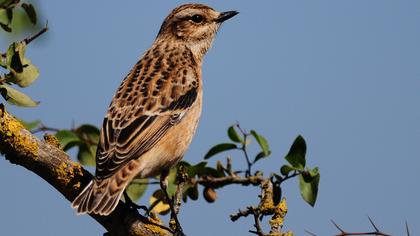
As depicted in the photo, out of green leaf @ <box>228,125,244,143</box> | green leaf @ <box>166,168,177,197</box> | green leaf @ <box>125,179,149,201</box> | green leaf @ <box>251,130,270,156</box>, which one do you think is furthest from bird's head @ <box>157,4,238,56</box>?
green leaf @ <box>251,130,270,156</box>

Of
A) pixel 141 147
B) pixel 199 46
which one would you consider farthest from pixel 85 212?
pixel 199 46

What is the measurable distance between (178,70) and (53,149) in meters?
2.91

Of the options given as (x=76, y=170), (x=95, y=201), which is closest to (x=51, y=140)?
(x=76, y=170)

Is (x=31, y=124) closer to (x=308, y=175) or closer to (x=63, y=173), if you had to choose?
(x=63, y=173)

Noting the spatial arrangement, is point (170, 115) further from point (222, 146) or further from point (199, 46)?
point (199, 46)

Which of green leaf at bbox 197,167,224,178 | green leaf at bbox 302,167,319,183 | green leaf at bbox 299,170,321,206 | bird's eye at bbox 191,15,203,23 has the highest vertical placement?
bird's eye at bbox 191,15,203,23

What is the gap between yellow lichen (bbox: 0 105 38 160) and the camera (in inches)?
183

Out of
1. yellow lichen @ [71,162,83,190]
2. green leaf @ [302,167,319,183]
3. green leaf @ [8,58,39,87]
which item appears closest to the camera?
green leaf @ [8,58,39,87]

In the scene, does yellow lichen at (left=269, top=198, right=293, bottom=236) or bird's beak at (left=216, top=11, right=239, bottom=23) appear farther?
bird's beak at (left=216, top=11, right=239, bottom=23)

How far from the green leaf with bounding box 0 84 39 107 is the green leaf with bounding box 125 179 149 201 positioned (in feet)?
5.90

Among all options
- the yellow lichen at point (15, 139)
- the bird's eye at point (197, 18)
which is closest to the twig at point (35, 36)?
the yellow lichen at point (15, 139)

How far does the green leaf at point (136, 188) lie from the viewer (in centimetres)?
593

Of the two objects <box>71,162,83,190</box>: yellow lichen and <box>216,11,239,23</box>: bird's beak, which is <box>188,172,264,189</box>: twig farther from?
<box>216,11,239,23</box>: bird's beak

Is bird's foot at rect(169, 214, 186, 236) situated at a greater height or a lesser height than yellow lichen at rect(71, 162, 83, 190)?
lesser
